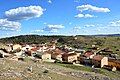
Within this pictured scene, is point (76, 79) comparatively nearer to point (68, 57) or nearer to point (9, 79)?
A: point (9, 79)

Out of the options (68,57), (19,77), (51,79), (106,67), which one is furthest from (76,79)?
(68,57)

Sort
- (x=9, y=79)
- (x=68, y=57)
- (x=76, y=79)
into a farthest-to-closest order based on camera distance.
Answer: (x=68, y=57)
(x=76, y=79)
(x=9, y=79)

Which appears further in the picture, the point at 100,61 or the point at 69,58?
the point at 69,58

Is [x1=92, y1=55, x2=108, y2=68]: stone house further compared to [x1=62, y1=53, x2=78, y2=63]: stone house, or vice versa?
[x1=62, y1=53, x2=78, y2=63]: stone house

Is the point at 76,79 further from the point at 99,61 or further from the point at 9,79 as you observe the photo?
the point at 99,61

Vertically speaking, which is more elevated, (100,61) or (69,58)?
(69,58)

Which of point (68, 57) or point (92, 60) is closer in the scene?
point (92, 60)

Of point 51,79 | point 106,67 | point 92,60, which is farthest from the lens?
point 92,60

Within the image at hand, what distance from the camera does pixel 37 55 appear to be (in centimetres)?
8625

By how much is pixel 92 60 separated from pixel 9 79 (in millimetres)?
51254

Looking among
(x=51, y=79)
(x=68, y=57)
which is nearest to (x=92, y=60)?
(x=68, y=57)

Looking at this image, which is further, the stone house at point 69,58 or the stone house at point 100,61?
the stone house at point 69,58

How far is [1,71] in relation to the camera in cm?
3462

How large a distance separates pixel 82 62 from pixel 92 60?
17.1 feet
